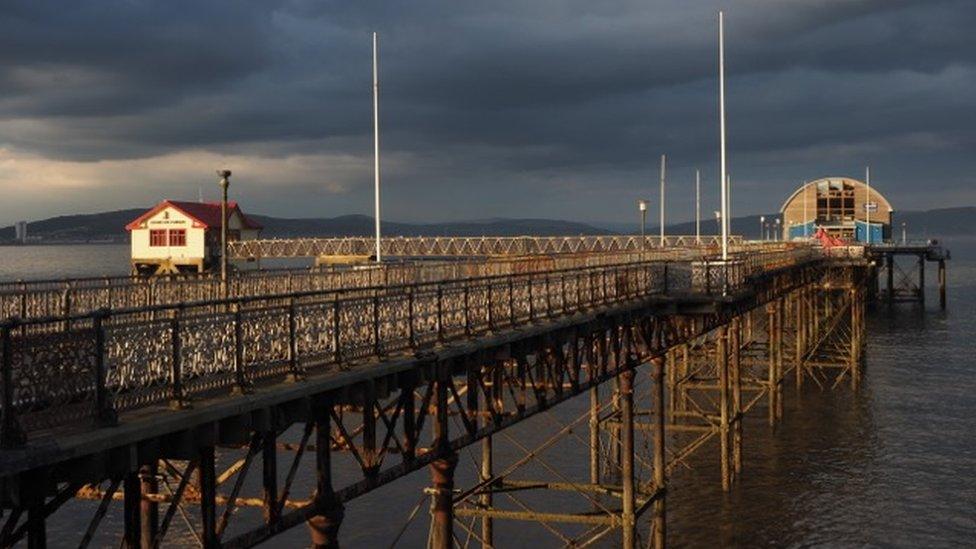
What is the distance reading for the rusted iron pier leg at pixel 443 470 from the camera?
16703 mm

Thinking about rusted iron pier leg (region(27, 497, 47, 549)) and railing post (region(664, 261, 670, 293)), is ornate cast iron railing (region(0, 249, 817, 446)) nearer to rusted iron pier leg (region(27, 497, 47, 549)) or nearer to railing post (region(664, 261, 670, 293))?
rusted iron pier leg (region(27, 497, 47, 549))

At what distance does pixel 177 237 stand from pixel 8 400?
76045 millimetres

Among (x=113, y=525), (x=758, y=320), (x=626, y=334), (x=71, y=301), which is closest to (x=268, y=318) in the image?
(x=71, y=301)

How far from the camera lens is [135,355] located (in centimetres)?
1138

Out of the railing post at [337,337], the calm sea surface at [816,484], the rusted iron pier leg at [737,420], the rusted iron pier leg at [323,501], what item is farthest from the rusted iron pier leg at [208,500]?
the rusted iron pier leg at [737,420]

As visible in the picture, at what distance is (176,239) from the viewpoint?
8169cm

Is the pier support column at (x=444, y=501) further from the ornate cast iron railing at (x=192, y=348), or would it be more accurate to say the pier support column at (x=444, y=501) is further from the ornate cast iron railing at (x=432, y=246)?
the ornate cast iron railing at (x=432, y=246)

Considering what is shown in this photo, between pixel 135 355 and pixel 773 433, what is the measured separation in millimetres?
37580

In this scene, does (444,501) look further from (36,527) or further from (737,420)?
(737,420)

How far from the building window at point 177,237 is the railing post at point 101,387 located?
74675 mm

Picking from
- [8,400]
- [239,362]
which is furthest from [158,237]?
[8,400]

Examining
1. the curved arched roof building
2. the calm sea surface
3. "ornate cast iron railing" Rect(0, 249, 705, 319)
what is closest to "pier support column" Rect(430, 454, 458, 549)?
"ornate cast iron railing" Rect(0, 249, 705, 319)

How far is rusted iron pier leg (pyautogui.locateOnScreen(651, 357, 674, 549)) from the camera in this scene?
2670cm

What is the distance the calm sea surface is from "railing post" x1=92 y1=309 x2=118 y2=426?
21.7m
